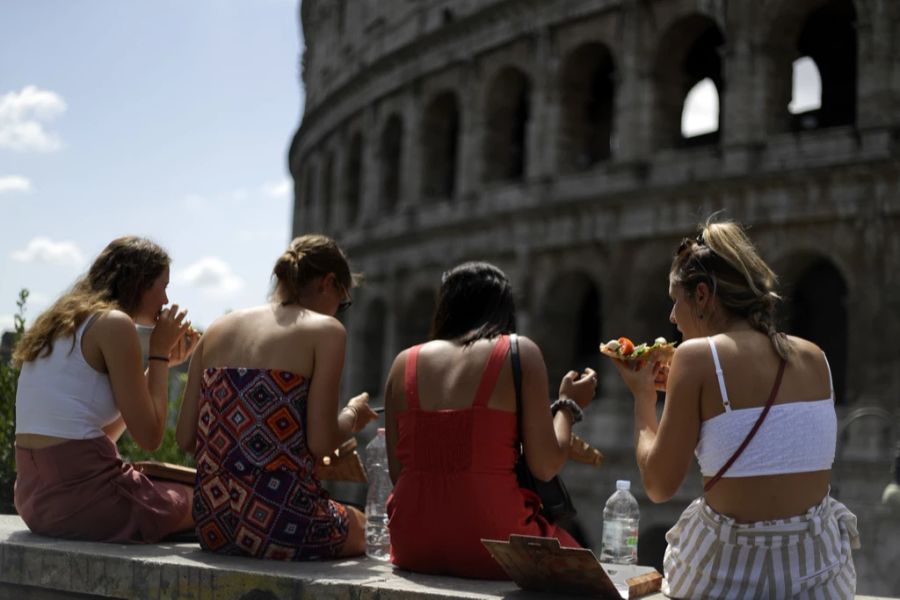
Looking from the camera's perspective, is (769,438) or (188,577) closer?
(769,438)

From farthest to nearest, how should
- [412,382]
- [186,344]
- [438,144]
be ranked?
[438,144]
[186,344]
[412,382]

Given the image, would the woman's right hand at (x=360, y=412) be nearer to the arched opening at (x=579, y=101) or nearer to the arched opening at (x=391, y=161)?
the arched opening at (x=579, y=101)

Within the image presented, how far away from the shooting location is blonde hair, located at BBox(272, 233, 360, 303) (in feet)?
17.2

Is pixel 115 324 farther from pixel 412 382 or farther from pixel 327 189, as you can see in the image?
pixel 327 189

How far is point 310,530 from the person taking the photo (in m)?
4.97

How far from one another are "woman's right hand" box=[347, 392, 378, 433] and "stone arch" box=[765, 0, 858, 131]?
615 inches

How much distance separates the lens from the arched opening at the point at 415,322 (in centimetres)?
2567

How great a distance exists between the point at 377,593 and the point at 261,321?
1453 millimetres

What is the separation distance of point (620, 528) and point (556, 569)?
59.4 inches

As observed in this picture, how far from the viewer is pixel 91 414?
537 cm

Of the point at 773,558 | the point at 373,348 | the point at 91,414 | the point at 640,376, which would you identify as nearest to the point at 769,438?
the point at 773,558

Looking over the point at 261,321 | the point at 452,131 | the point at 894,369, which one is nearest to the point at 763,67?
the point at 894,369

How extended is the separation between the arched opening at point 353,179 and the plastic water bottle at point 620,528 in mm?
24687

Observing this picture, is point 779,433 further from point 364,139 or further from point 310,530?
point 364,139
